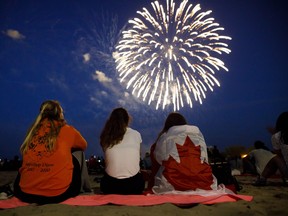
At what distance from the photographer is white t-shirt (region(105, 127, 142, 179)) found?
198 inches

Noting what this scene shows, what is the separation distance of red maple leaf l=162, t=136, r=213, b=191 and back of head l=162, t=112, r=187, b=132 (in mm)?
576

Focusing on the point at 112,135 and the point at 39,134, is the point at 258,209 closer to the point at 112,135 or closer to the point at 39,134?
the point at 112,135

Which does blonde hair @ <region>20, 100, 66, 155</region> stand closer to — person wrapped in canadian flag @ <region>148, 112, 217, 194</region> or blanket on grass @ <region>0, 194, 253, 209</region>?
blanket on grass @ <region>0, 194, 253, 209</region>

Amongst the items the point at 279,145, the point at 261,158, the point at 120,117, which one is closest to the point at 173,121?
the point at 120,117

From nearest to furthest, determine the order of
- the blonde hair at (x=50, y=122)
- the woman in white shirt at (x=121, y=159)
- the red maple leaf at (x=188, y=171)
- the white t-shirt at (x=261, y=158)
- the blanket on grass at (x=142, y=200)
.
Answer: the blanket on grass at (x=142, y=200), the blonde hair at (x=50, y=122), the red maple leaf at (x=188, y=171), the woman in white shirt at (x=121, y=159), the white t-shirt at (x=261, y=158)

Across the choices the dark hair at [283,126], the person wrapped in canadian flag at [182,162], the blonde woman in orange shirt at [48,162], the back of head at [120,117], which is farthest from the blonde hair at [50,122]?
the dark hair at [283,126]

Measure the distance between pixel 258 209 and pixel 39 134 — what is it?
3.29m

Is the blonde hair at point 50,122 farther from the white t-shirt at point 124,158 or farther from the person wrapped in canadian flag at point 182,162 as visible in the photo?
the person wrapped in canadian flag at point 182,162

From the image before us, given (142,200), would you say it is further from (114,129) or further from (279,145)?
(279,145)

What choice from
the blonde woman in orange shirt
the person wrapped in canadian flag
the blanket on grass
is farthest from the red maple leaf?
the blonde woman in orange shirt

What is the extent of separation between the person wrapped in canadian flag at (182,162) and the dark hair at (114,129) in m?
0.75

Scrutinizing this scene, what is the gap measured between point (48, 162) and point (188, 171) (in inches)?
87.2

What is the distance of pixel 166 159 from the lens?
4.86 m

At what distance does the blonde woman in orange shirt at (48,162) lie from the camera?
4.09 meters
